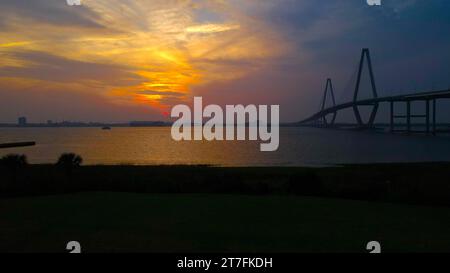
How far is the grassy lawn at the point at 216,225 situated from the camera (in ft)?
24.0

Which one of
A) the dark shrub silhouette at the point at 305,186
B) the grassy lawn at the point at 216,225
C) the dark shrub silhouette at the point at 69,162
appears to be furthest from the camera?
the dark shrub silhouette at the point at 69,162

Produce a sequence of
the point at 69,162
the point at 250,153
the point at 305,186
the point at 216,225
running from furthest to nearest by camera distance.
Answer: the point at 250,153, the point at 69,162, the point at 305,186, the point at 216,225

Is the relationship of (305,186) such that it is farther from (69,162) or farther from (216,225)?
(69,162)

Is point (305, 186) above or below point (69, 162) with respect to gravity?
below

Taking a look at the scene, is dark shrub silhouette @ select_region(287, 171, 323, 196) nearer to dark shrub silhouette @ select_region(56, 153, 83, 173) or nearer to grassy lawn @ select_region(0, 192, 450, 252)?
grassy lawn @ select_region(0, 192, 450, 252)

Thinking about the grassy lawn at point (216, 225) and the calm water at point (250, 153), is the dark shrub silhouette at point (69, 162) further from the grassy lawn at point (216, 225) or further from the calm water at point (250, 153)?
the calm water at point (250, 153)

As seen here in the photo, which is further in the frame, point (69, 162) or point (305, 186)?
point (69, 162)

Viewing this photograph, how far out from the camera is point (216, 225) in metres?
8.67

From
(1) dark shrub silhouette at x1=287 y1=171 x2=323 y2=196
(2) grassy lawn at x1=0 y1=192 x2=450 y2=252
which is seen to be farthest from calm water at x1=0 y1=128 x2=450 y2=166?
(2) grassy lawn at x1=0 y1=192 x2=450 y2=252

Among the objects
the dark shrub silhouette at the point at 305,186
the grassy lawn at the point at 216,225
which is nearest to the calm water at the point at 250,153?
the dark shrub silhouette at the point at 305,186

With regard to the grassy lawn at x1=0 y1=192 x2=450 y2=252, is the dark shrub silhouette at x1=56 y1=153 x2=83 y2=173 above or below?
above

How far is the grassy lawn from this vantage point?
731 cm

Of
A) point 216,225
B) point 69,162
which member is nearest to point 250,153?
point 69,162
